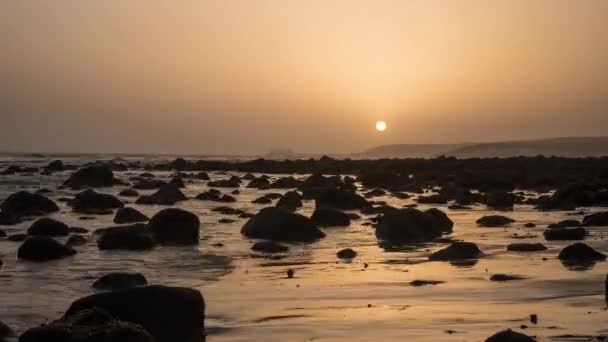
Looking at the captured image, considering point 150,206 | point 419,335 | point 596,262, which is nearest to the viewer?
point 419,335

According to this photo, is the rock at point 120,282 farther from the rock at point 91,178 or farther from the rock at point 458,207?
the rock at point 91,178

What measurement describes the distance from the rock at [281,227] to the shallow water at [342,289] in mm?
554

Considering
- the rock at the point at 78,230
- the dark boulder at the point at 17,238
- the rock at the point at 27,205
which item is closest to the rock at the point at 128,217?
the rock at the point at 78,230

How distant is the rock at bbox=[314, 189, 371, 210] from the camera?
108 feet

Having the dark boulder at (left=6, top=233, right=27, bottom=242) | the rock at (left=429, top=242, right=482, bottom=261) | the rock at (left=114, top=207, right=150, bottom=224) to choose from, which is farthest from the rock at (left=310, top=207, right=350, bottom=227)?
the dark boulder at (left=6, top=233, right=27, bottom=242)

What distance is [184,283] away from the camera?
46.2 feet

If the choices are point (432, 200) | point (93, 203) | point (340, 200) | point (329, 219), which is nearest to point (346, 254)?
point (329, 219)

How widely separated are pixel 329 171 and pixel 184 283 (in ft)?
261

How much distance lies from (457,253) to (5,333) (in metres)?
10.1

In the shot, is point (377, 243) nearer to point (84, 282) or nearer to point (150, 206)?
point (84, 282)

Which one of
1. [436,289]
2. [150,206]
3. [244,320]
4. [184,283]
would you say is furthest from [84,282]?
[150,206]

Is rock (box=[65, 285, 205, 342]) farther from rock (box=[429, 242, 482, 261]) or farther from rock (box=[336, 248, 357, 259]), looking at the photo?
rock (box=[429, 242, 482, 261])

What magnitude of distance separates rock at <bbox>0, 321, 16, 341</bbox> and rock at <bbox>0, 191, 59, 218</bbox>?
2006 centimetres

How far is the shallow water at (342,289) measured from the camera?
9.84 m
